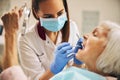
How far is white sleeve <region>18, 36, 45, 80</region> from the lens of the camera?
1.66 m

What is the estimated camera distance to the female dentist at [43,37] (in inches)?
Answer: 65.7

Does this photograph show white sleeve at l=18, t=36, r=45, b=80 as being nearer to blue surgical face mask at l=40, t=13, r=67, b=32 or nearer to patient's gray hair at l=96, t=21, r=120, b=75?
blue surgical face mask at l=40, t=13, r=67, b=32

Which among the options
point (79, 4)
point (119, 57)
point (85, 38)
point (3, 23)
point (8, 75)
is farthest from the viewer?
point (79, 4)

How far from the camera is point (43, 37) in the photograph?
69.2 inches

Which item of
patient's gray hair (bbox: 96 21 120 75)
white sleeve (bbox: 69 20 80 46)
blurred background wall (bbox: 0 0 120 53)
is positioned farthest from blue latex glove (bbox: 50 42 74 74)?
blurred background wall (bbox: 0 0 120 53)

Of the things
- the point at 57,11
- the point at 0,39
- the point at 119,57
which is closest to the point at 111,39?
the point at 119,57

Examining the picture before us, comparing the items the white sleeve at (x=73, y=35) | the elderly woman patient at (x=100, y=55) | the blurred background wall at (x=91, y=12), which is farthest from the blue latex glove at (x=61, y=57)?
the blurred background wall at (x=91, y=12)

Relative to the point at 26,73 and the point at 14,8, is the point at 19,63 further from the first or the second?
the point at 14,8

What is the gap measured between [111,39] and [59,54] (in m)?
0.34

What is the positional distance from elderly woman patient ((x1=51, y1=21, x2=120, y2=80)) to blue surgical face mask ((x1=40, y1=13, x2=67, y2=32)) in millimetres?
409

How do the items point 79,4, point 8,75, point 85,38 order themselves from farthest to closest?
point 79,4 < point 8,75 < point 85,38

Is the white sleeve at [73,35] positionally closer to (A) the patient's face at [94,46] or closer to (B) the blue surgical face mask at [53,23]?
(B) the blue surgical face mask at [53,23]

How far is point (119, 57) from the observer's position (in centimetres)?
118

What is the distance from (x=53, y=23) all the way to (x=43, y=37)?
Answer: 5.3 inches
